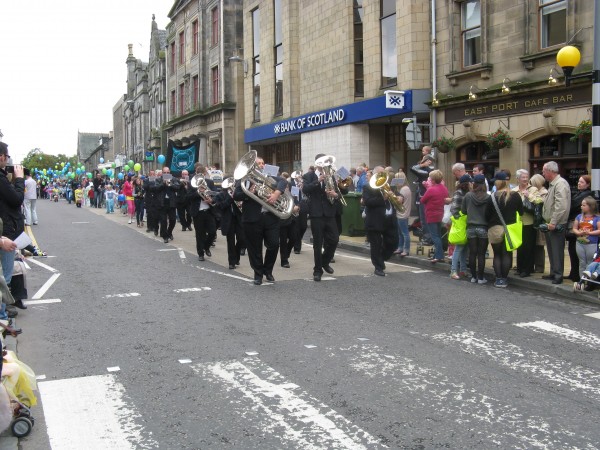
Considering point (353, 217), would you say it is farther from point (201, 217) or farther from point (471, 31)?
point (471, 31)

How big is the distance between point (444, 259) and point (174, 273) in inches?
193

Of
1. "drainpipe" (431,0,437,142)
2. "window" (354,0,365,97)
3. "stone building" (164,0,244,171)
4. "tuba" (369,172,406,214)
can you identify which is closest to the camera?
"tuba" (369,172,406,214)

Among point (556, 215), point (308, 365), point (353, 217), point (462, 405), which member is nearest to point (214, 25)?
point (353, 217)

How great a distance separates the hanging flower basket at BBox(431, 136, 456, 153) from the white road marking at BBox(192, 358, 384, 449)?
13.8 m

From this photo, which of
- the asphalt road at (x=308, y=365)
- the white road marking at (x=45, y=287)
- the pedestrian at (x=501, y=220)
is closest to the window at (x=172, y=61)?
the white road marking at (x=45, y=287)

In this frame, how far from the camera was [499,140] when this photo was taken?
16.8 m

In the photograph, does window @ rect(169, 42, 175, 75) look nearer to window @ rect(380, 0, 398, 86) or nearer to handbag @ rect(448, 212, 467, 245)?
window @ rect(380, 0, 398, 86)

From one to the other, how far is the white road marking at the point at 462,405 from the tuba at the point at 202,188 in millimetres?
7588

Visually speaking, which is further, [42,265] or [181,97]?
[181,97]

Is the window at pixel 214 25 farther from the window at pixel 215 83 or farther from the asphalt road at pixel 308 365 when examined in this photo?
the asphalt road at pixel 308 365

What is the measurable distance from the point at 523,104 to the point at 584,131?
8.05 feet

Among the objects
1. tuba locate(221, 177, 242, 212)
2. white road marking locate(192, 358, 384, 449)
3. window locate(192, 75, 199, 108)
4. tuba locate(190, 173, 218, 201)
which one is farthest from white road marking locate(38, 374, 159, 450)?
window locate(192, 75, 199, 108)

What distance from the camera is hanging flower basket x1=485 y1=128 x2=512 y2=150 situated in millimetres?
16672

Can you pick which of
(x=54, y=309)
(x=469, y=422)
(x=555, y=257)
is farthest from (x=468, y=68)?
(x=469, y=422)
